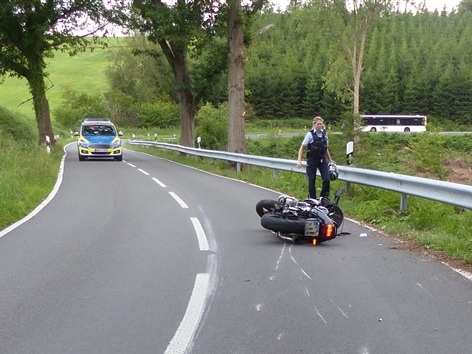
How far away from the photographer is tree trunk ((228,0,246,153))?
23.4 meters

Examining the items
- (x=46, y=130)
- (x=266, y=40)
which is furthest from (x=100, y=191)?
(x=266, y=40)

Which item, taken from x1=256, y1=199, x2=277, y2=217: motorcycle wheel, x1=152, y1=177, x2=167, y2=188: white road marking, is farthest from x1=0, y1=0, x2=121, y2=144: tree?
x1=256, y1=199, x2=277, y2=217: motorcycle wheel

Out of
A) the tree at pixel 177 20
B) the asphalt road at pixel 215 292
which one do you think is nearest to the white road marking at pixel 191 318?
the asphalt road at pixel 215 292

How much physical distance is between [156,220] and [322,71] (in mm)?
90523

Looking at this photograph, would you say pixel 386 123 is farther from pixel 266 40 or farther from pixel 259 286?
pixel 259 286

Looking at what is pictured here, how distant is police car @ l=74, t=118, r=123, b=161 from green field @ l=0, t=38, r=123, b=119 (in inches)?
3171

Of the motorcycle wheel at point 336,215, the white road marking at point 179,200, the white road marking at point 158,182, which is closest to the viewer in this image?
the motorcycle wheel at point 336,215

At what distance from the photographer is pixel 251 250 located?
8344 millimetres

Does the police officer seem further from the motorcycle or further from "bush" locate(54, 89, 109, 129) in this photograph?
"bush" locate(54, 89, 109, 129)

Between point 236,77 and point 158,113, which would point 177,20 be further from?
point 158,113

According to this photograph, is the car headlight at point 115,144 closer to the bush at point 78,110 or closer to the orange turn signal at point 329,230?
the orange turn signal at point 329,230

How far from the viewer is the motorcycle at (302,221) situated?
851 centimetres

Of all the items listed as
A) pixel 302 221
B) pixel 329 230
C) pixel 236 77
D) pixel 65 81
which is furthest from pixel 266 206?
pixel 65 81

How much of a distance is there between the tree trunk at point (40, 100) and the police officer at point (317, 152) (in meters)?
24.4
